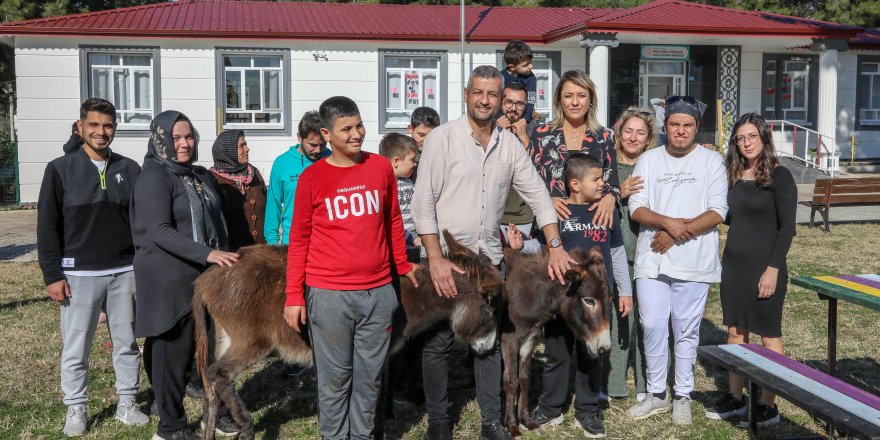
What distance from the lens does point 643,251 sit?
487cm

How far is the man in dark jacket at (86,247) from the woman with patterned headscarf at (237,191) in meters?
0.92

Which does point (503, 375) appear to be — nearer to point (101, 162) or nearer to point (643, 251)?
point (643, 251)

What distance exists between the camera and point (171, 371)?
438cm

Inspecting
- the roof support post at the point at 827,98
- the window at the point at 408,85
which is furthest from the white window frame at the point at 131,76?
the roof support post at the point at 827,98

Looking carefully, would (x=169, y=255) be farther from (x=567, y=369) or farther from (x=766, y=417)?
(x=766, y=417)

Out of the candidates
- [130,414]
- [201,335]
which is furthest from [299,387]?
[201,335]

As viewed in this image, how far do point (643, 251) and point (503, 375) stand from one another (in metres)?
1.25

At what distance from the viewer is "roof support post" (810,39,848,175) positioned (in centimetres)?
2084

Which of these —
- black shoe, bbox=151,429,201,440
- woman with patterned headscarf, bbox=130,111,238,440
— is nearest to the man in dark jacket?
woman with patterned headscarf, bbox=130,111,238,440

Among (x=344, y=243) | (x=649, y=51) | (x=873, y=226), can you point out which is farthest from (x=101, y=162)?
(x=649, y=51)

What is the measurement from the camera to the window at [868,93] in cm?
2381

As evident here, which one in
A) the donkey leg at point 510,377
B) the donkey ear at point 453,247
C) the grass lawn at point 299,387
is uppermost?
the donkey ear at point 453,247

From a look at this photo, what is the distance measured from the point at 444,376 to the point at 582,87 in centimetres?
204

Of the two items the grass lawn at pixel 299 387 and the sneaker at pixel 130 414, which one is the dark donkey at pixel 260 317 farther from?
the sneaker at pixel 130 414
